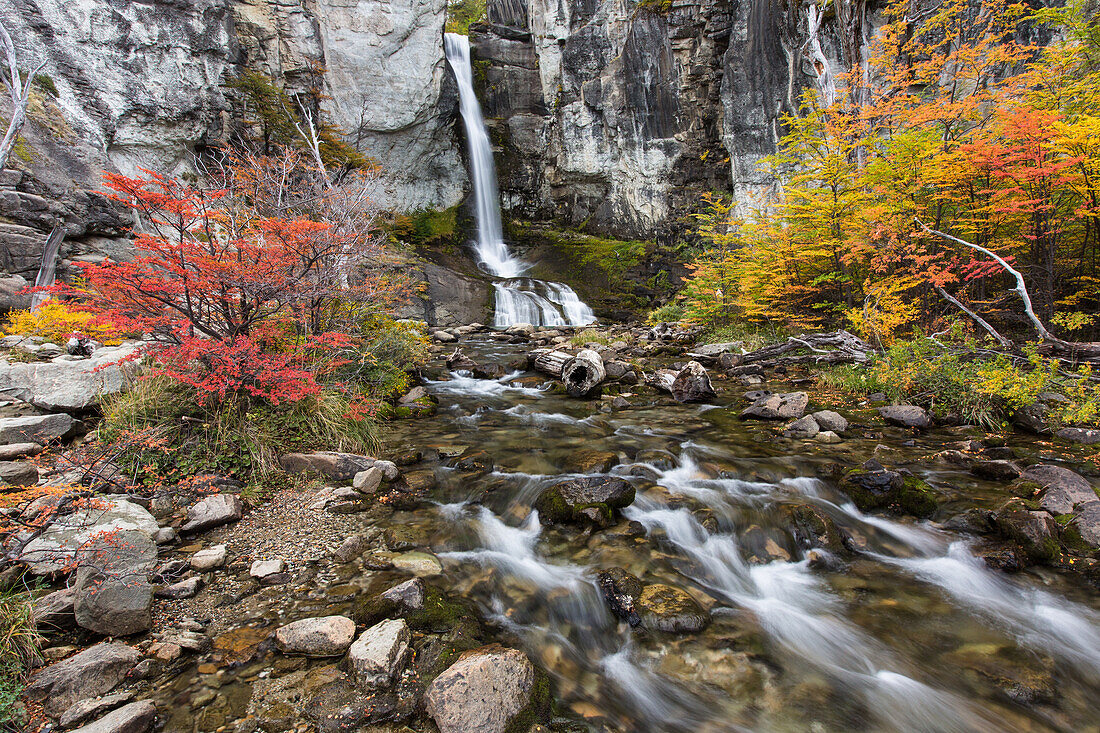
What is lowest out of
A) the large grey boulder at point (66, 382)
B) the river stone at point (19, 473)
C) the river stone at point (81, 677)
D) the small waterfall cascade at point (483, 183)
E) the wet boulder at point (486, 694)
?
the wet boulder at point (486, 694)

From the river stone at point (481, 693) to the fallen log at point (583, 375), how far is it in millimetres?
6187

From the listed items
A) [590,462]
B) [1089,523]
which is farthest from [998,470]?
[590,462]

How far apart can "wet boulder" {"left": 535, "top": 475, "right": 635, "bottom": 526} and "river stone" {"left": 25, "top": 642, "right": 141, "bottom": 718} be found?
292cm

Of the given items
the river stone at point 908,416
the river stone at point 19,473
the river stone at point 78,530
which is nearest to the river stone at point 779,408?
the river stone at point 908,416

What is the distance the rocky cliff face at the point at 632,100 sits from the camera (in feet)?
64.4

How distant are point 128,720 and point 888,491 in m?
5.64

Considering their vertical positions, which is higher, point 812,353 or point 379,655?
point 812,353

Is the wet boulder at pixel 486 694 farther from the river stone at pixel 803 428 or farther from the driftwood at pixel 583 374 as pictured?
the driftwood at pixel 583 374

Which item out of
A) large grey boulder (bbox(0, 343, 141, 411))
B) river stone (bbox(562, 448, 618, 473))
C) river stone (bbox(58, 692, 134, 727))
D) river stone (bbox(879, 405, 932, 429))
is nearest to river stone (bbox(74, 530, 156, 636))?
river stone (bbox(58, 692, 134, 727))

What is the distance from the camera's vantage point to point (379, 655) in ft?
7.68

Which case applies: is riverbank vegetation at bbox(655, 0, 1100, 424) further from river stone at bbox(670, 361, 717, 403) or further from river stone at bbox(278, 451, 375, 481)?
river stone at bbox(278, 451, 375, 481)

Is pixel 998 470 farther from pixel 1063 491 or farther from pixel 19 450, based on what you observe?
pixel 19 450

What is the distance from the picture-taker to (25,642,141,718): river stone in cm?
201

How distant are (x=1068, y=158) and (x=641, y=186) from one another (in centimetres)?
1940
